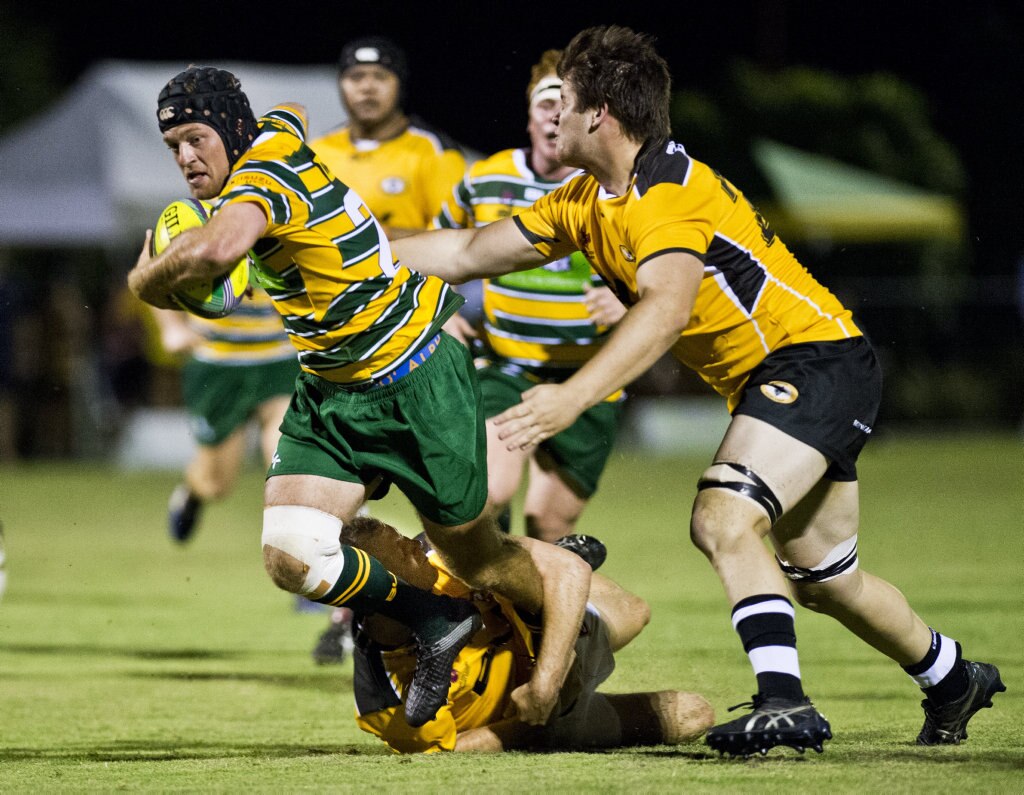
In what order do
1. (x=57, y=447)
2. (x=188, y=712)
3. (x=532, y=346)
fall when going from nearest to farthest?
(x=188, y=712) < (x=532, y=346) < (x=57, y=447)

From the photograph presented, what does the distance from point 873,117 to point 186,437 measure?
1129cm

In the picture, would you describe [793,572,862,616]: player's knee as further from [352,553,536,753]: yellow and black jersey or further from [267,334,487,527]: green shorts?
[267,334,487,527]: green shorts

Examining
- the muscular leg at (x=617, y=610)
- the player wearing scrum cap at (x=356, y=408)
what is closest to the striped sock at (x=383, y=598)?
the player wearing scrum cap at (x=356, y=408)

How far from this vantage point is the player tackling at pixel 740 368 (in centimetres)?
456

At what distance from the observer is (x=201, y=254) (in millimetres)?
4461

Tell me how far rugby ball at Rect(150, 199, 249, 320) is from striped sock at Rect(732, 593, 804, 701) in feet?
5.62

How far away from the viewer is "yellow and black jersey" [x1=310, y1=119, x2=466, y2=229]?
27.2ft

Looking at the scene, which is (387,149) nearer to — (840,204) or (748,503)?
(748,503)

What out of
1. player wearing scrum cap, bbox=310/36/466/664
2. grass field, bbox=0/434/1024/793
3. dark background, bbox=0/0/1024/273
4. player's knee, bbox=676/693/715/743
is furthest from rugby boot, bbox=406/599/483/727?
dark background, bbox=0/0/1024/273

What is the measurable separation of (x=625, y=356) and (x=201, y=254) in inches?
47.0

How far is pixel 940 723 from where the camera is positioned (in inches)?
203

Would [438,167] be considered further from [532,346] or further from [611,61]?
[611,61]

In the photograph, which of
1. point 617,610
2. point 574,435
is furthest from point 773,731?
point 574,435

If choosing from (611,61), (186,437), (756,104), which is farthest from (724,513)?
(756,104)
